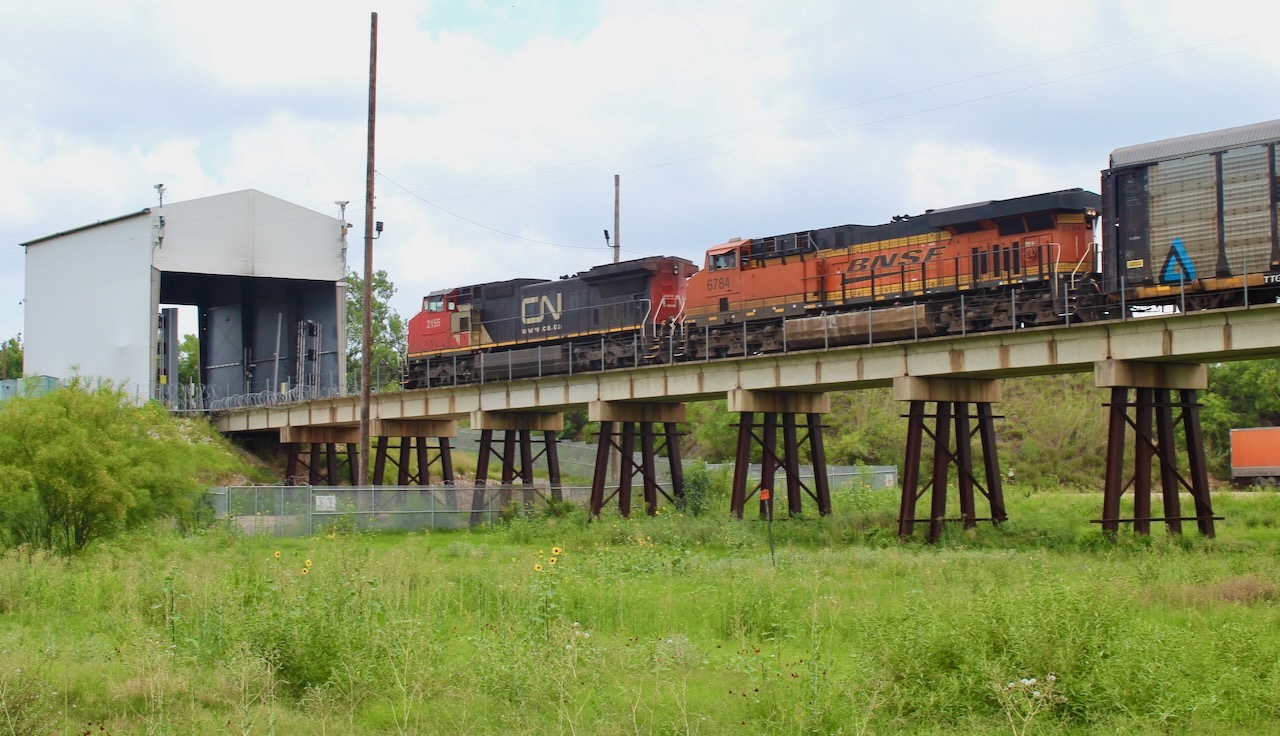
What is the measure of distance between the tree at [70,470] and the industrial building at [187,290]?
23.8m

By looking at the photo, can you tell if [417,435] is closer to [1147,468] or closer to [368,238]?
[368,238]

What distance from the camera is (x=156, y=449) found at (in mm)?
31859

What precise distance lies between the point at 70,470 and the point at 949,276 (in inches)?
847

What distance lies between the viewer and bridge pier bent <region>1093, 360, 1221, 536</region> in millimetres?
26469

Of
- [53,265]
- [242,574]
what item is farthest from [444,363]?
[242,574]

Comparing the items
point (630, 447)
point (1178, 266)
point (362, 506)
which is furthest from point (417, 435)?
point (1178, 266)

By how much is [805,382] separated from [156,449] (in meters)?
17.1

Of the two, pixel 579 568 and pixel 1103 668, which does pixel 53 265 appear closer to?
pixel 579 568

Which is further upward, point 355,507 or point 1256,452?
point 1256,452

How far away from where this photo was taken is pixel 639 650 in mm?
15055

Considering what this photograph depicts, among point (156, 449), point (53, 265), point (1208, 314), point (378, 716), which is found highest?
point (53, 265)

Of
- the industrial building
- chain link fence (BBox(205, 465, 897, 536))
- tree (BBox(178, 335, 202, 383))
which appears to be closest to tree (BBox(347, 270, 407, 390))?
tree (BBox(178, 335, 202, 383))

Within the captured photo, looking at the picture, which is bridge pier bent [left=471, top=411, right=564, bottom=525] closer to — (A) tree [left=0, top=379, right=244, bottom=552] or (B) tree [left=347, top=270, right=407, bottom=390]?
(A) tree [left=0, top=379, right=244, bottom=552]

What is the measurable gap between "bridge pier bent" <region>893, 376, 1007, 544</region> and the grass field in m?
7.23
